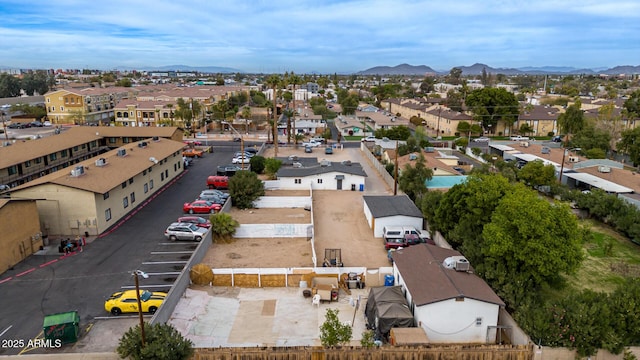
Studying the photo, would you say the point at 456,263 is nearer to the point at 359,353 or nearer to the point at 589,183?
the point at 359,353

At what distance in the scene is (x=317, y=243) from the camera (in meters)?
30.2

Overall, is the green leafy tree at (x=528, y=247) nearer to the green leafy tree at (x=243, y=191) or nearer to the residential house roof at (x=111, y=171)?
the green leafy tree at (x=243, y=191)

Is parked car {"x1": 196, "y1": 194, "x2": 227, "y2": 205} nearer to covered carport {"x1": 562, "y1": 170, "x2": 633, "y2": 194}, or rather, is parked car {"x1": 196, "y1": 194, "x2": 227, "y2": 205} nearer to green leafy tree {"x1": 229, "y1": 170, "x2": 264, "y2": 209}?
green leafy tree {"x1": 229, "y1": 170, "x2": 264, "y2": 209}

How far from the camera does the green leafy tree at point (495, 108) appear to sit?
81250 mm

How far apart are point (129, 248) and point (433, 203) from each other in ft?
70.6

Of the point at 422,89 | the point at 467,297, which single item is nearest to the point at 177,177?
the point at 467,297

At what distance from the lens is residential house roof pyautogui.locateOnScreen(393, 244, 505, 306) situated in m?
19.5

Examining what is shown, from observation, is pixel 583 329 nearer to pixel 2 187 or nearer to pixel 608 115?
pixel 2 187

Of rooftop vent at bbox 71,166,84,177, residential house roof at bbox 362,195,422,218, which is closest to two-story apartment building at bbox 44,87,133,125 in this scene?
rooftop vent at bbox 71,166,84,177

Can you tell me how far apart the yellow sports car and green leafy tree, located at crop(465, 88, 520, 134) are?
241 ft

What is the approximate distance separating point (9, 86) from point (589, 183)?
152 meters

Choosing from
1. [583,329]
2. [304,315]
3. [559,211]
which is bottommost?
Result: [304,315]

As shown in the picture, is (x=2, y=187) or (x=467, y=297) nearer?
(x=467, y=297)

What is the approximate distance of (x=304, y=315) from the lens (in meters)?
21.2
